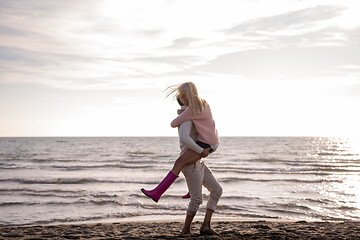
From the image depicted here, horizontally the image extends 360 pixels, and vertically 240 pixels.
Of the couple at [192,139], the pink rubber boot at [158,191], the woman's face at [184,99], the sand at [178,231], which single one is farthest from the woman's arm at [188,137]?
the sand at [178,231]

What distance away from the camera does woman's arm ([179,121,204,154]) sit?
4551 millimetres

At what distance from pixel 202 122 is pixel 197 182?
2.59ft

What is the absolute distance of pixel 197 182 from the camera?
187 inches

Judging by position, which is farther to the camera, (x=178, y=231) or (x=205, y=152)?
(x=178, y=231)

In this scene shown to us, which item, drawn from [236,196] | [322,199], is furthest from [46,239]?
[322,199]

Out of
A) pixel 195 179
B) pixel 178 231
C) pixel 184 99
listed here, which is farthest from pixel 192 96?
pixel 178 231

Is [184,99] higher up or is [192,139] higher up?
[184,99]

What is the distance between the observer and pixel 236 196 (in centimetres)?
1095

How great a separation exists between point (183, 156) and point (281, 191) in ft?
28.6

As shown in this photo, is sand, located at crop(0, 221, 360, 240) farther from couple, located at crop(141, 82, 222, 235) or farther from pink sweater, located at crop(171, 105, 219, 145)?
pink sweater, located at crop(171, 105, 219, 145)

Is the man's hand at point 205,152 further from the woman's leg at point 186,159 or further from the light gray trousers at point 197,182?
the light gray trousers at point 197,182

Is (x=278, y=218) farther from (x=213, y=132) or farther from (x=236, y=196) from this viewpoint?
(x=213, y=132)

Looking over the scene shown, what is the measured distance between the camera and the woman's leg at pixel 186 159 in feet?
15.3

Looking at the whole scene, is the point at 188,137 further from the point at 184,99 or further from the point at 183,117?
the point at 184,99
